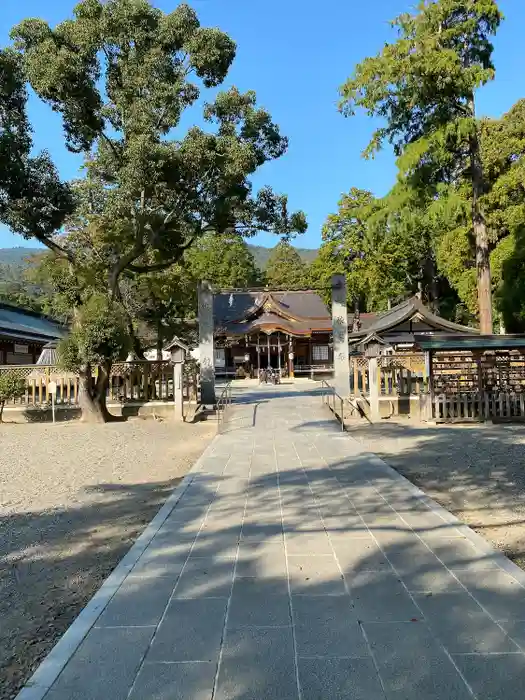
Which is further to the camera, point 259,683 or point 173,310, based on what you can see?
point 173,310

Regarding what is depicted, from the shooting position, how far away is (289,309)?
36031 millimetres

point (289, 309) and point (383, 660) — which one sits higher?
point (289, 309)

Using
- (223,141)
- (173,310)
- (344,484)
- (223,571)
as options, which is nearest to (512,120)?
(223,141)

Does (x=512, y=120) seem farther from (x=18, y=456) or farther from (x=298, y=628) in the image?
(x=298, y=628)

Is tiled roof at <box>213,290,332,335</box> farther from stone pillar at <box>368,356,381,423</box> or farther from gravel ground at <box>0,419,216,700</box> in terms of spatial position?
gravel ground at <box>0,419,216,700</box>

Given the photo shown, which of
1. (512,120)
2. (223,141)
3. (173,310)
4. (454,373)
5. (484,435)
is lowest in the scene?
(484,435)

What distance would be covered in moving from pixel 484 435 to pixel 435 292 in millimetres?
30571

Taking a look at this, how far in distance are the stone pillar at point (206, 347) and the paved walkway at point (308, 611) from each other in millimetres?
10453

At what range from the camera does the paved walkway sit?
2.36 metres

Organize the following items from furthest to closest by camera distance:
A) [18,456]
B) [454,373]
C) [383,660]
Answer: [454,373] → [18,456] → [383,660]

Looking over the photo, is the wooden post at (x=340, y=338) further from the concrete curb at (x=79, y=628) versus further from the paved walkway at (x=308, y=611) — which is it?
the concrete curb at (x=79, y=628)

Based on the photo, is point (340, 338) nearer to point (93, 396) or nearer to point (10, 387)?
point (93, 396)

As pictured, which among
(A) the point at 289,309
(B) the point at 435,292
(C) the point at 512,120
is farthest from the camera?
(B) the point at 435,292


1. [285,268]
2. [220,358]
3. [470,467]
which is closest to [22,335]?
[220,358]
